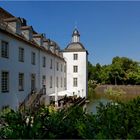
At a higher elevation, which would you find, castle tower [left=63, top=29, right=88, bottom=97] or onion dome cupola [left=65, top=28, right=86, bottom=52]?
onion dome cupola [left=65, top=28, right=86, bottom=52]

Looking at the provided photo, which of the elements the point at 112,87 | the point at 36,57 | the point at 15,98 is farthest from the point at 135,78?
the point at 15,98

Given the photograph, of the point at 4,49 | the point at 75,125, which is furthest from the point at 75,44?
the point at 75,125

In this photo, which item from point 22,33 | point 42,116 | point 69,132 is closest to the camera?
point 69,132

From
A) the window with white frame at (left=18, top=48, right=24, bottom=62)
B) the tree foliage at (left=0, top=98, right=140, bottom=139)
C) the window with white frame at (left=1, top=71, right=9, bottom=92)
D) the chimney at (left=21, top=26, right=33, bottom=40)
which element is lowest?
the tree foliage at (left=0, top=98, right=140, bottom=139)

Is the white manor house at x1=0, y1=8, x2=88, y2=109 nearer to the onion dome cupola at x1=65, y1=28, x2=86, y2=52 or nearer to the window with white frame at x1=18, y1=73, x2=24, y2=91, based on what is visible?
the window with white frame at x1=18, y1=73, x2=24, y2=91

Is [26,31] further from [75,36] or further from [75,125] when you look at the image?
[75,36]

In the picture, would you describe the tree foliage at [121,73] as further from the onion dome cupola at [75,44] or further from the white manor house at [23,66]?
the white manor house at [23,66]

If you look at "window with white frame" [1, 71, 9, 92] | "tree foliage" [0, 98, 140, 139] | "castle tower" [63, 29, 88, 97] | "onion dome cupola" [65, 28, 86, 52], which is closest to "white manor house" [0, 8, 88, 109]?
"window with white frame" [1, 71, 9, 92]

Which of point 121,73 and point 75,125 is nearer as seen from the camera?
point 75,125

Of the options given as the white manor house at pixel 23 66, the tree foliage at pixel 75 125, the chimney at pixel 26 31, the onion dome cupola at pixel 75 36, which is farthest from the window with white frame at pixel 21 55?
the onion dome cupola at pixel 75 36

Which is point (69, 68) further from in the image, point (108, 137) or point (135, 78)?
point (108, 137)

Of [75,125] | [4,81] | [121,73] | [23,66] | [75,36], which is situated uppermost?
[75,36]

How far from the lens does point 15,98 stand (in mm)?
20375

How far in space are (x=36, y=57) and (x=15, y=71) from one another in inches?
212
